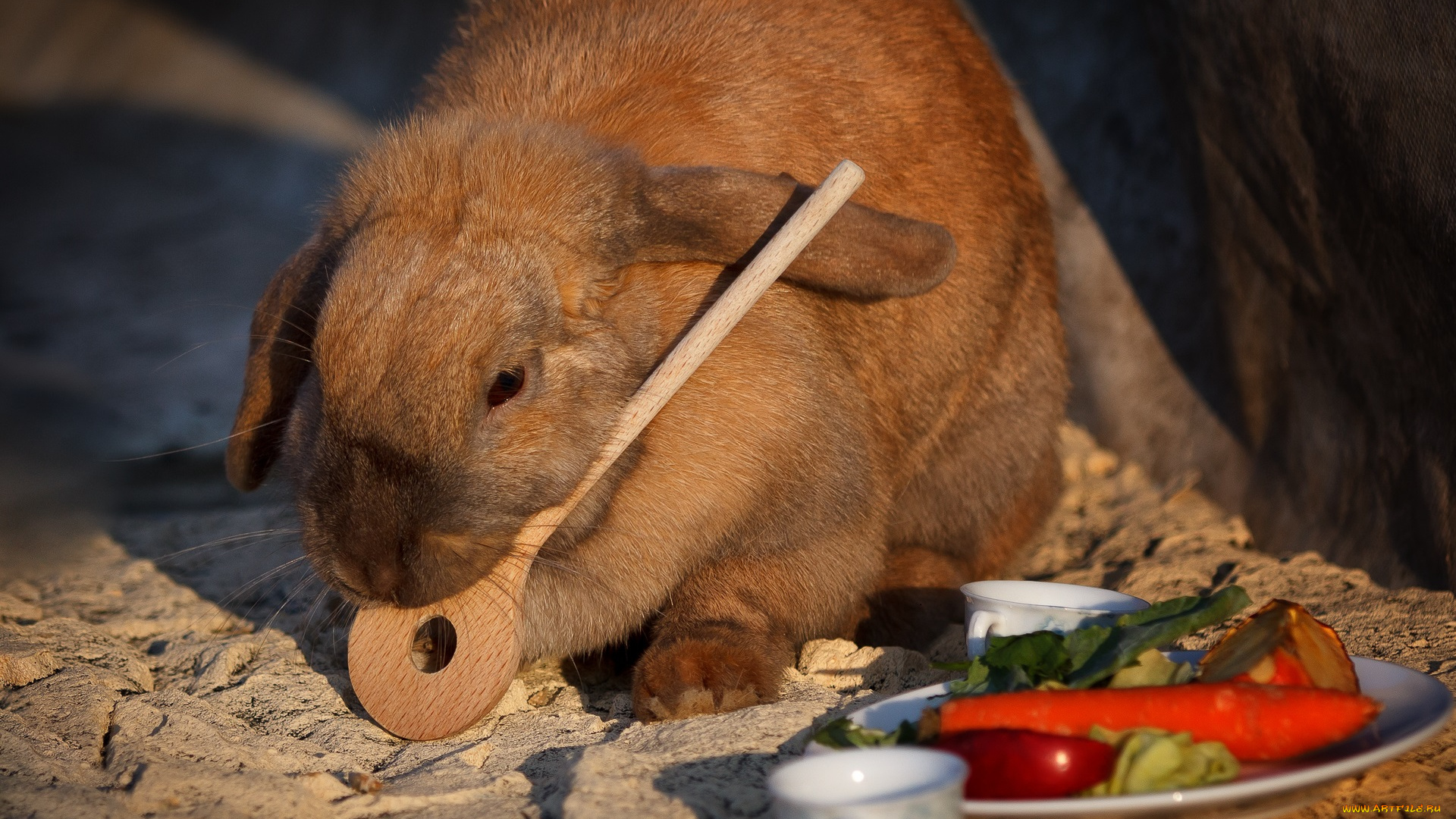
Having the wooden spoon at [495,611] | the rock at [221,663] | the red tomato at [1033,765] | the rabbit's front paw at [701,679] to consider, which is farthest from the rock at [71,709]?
the red tomato at [1033,765]

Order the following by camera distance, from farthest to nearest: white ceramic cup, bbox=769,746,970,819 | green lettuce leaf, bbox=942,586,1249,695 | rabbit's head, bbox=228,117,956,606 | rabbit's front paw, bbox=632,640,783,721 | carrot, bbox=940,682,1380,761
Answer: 1. rabbit's front paw, bbox=632,640,783,721
2. rabbit's head, bbox=228,117,956,606
3. green lettuce leaf, bbox=942,586,1249,695
4. carrot, bbox=940,682,1380,761
5. white ceramic cup, bbox=769,746,970,819

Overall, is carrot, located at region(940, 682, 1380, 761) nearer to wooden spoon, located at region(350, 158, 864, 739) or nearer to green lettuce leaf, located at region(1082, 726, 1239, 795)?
green lettuce leaf, located at region(1082, 726, 1239, 795)

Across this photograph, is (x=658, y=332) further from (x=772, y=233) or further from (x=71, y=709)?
(x=71, y=709)

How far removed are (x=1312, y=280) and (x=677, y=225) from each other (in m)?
2.15

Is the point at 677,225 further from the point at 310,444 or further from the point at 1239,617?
the point at 1239,617

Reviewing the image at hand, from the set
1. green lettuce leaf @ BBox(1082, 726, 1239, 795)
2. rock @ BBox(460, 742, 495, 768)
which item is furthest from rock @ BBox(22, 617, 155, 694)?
green lettuce leaf @ BBox(1082, 726, 1239, 795)

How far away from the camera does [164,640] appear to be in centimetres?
365

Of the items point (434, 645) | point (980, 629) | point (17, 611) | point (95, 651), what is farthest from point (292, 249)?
point (980, 629)

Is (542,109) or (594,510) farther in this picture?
(542,109)

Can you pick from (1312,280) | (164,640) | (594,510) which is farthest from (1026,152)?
(164,640)

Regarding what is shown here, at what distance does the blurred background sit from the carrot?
1.57m

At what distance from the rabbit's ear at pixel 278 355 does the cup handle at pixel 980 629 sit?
1.65 m

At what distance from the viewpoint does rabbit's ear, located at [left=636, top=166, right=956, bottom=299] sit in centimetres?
282

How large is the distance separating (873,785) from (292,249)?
8068 millimetres
